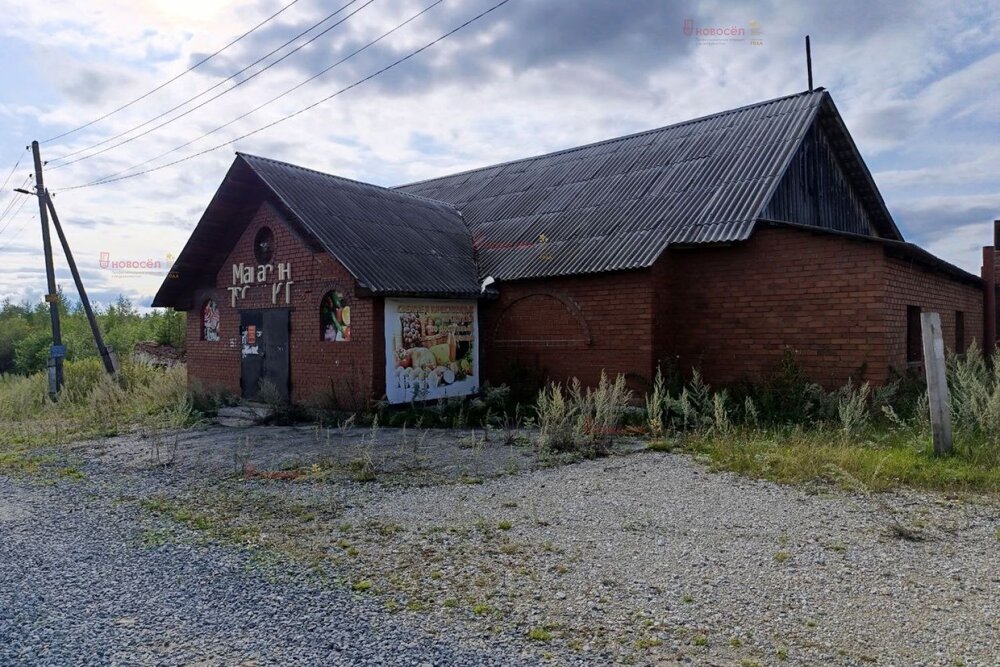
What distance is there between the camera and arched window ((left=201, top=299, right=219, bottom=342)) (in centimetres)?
1586

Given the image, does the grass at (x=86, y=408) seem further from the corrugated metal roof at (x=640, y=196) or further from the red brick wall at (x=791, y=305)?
the red brick wall at (x=791, y=305)

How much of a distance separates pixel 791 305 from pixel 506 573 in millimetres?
8274

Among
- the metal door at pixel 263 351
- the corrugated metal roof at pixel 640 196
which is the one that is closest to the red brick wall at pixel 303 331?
the metal door at pixel 263 351

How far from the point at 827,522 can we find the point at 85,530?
6200 mm

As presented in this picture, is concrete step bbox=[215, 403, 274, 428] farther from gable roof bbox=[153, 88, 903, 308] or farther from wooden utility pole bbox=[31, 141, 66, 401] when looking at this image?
wooden utility pole bbox=[31, 141, 66, 401]

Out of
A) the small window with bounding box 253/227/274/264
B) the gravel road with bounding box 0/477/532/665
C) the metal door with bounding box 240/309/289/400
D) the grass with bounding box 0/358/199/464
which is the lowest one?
the gravel road with bounding box 0/477/532/665

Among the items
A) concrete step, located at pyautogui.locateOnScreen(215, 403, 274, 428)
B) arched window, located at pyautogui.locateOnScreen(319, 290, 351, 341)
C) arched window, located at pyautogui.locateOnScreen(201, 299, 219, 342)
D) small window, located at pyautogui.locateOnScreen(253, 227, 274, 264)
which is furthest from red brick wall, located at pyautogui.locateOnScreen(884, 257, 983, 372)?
arched window, located at pyautogui.locateOnScreen(201, 299, 219, 342)

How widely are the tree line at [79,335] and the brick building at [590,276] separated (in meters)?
10.9

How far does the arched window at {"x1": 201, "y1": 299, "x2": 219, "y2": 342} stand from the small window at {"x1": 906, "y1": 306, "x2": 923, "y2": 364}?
46.0 ft

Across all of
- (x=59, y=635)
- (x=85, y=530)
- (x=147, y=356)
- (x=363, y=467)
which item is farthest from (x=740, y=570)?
(x=147, y=356)

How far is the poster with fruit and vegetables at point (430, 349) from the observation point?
12711mm

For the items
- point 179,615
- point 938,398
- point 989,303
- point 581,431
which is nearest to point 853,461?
point 938,398

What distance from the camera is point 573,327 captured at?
12867 mm

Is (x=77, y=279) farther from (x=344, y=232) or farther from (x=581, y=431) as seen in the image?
(x=581, y=431)
